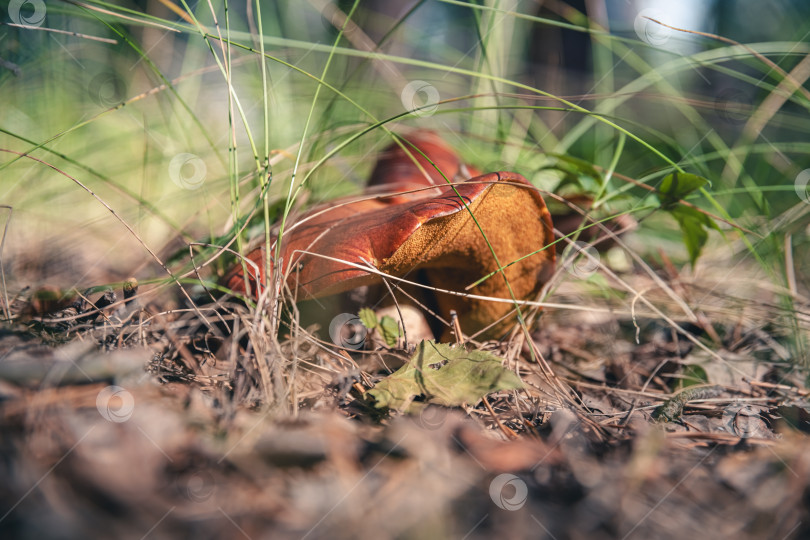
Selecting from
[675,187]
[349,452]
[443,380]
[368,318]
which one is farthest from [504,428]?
[675,187]

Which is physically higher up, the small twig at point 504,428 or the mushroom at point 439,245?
the mushroom at point 439,245

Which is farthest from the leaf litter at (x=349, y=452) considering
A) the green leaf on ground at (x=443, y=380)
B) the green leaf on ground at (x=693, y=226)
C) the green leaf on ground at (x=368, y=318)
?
the green leaf on ground at (x=693, y=226)

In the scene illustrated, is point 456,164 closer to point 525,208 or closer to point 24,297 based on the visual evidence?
point 525,208

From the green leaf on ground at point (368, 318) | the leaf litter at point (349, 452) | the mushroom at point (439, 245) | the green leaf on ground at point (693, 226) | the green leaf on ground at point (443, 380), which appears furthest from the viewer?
the green leaf on ground at point (693, 226)

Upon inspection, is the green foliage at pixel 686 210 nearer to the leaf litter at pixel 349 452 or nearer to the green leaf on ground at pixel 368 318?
the leaf litter at pixel 349 452

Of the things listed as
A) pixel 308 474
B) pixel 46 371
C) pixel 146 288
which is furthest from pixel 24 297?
pixel 308 474

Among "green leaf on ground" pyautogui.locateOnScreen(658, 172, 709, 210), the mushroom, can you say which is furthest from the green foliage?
the mushroom
